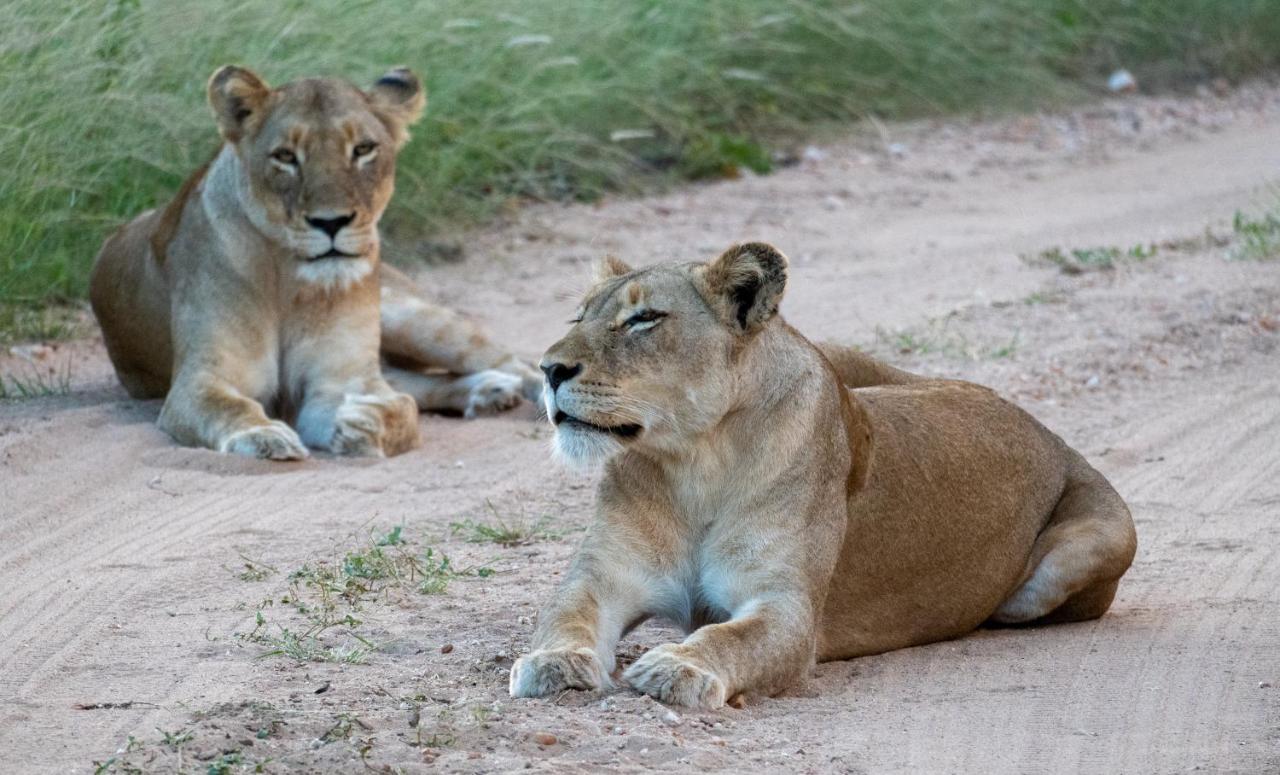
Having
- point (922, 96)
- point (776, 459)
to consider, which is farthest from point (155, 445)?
point (922, 96)

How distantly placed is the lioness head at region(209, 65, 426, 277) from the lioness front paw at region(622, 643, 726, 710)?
329cm

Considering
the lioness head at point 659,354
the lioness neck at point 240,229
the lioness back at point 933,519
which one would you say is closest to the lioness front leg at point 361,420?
the lioness neck at point 240,229

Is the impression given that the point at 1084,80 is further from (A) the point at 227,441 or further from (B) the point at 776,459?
(B) the point at 776,459

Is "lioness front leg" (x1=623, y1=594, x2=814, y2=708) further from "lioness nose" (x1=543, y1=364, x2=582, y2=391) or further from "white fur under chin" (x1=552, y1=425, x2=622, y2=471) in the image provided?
"lioness nose" (x1=543, y1=364, x2=582, y2=391)

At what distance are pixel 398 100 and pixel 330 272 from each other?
84cm

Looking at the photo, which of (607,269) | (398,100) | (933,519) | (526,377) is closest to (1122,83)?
(526,377)

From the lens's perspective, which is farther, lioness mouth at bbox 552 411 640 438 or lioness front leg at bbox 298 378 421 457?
lioness front leg at bbox 298 378 421 457

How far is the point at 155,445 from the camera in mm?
6719

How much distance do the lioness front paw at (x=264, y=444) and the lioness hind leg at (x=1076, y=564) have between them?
260cm

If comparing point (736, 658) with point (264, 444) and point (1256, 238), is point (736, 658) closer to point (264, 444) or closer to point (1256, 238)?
point (264, 444)

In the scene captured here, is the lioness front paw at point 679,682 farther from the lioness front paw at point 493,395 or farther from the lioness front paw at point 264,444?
the lioness front paw at point 493,395

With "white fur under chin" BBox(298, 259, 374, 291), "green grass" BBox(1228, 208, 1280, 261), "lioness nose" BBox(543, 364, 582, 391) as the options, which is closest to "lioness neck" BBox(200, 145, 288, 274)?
"white fur under chin" BBox(298, 259, 374, 291)

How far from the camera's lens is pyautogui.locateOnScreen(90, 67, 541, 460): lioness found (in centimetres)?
689

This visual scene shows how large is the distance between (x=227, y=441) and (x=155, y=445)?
0.29 m
